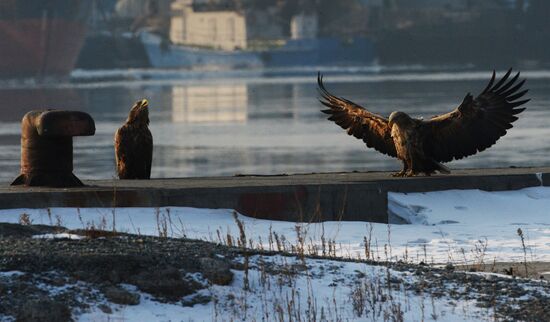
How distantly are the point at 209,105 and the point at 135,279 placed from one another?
149 feet

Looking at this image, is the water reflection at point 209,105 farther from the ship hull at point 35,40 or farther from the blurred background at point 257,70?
the ship hull at point 35,40

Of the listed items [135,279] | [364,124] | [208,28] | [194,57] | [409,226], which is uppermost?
[364,124]

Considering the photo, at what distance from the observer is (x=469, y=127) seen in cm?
1308

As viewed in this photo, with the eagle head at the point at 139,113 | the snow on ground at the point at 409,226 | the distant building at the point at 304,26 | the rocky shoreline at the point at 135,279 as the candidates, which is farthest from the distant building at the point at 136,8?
the rocky shoreline at the point at 135,279

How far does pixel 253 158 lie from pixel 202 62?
10242cm

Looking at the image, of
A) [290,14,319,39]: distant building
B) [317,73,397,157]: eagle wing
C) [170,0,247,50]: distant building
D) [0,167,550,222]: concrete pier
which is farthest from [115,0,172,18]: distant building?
[0,167,550,222]: concrete pier

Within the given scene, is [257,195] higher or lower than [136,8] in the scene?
lower

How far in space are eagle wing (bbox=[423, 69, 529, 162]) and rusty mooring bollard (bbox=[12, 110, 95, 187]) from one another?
121 inches

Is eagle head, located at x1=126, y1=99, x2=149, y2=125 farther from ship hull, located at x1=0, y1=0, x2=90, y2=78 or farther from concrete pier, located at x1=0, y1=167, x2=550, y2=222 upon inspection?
ship hull, located at x1=0, y1=0, x2=90, y2=78

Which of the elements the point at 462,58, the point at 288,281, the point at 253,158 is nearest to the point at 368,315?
the point at 288,281

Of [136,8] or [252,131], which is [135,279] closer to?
[252,131]

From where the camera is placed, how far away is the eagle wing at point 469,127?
13023mm

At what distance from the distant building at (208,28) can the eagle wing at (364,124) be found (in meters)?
118

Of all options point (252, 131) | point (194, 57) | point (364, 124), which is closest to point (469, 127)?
point (364, 124)
